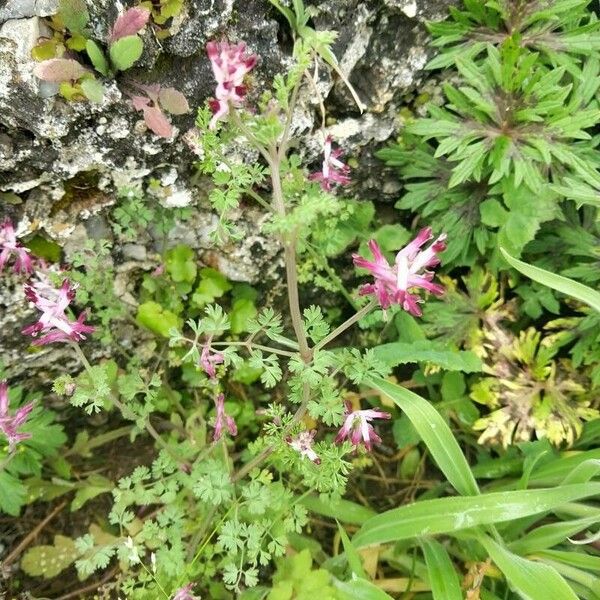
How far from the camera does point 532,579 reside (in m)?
1.60

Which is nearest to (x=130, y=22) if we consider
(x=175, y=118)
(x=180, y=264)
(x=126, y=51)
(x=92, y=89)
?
(x=126, y=51)

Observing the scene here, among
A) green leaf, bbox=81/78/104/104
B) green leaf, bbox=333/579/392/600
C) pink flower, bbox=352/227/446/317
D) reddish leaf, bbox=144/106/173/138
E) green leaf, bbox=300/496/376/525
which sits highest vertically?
green leaf, bbox=81/78/104/104

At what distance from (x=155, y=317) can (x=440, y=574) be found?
3.87 feet

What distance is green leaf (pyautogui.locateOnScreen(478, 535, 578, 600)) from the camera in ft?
5.07

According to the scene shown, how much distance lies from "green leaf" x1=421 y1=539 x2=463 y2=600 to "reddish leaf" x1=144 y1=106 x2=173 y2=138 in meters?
1.43

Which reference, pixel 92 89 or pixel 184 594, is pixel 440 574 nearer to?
pixel 184 594

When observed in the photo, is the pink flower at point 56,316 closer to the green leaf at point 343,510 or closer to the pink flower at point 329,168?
the pink flower at point 329,168

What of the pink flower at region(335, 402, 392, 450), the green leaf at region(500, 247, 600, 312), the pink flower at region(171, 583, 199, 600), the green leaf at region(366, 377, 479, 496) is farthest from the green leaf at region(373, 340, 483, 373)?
the pink flower at region(171, 583, 199, 600)

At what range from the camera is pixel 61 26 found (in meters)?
1.57

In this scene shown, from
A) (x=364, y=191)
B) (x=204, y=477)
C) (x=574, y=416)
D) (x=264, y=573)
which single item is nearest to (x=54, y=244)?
(x=204, y=477)

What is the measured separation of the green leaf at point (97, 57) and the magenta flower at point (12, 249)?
0.47 m

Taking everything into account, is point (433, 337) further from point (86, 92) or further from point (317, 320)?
point (86, 92)

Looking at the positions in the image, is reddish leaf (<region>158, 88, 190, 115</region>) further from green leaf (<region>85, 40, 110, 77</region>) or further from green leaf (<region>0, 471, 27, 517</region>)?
green leaf (<region>0, 471, 27, 517</region>)

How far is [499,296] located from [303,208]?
4.78 ft
